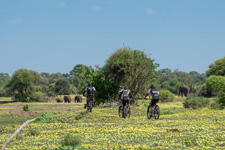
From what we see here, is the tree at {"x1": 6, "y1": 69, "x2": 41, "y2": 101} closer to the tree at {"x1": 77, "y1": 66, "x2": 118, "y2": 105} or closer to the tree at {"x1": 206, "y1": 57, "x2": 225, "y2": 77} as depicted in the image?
the tree at {"x1": 77, "y1": 66, "x2": 118, "y2": 105}

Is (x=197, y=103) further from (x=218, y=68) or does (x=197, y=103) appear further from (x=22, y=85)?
(x=218, y=68)

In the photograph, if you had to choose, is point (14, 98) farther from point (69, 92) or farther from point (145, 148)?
point (145, 148)

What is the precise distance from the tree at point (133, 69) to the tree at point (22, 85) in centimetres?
4219

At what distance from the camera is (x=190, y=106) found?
1543 inches

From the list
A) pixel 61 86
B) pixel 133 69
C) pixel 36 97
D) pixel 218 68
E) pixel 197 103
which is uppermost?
pixel 218 68

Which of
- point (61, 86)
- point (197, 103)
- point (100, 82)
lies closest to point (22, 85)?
point (61, 86)

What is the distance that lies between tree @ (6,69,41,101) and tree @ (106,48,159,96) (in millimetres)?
42192

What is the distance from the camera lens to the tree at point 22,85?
76.1m

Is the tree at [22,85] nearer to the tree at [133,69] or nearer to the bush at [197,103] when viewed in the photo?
the tree at [133,69]

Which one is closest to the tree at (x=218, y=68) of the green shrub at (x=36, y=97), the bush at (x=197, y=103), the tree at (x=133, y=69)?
the green shrub at (x=36, y=97)

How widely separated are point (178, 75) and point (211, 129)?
15347 cm

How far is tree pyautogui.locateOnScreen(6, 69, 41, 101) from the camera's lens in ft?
250

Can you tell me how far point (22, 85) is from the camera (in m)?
76.3

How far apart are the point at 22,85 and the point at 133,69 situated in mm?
44920
